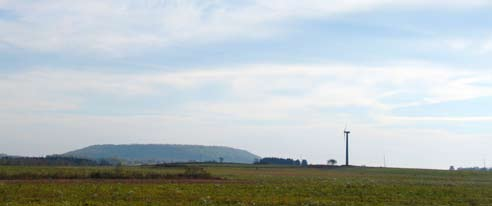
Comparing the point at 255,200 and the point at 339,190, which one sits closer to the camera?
the point at 255,200

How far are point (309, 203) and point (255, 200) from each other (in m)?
3.08

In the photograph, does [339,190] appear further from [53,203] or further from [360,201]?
[53,203]

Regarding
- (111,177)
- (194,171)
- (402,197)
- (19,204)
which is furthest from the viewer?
(194,171)

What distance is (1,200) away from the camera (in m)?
37.4

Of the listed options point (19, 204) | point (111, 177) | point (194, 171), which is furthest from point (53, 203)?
point (194, 171)

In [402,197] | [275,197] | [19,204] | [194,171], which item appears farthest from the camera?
[194,171]

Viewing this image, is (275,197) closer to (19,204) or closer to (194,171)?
(19,204)

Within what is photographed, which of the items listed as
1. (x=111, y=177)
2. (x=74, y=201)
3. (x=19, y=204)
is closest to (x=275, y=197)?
(x=74, y=201)

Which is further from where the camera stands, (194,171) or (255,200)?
(194,171)

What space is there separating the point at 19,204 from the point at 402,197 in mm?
23297

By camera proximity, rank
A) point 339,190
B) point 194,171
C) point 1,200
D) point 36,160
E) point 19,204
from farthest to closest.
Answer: point 36,160 < point 194,171 < point 339,190 < point 1,200 < point 19,204

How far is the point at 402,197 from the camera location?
45.9m

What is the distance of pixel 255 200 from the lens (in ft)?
132

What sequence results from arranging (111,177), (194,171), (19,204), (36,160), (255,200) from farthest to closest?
(36,160), (194,171), (111,177), (255,200), (19,204)
